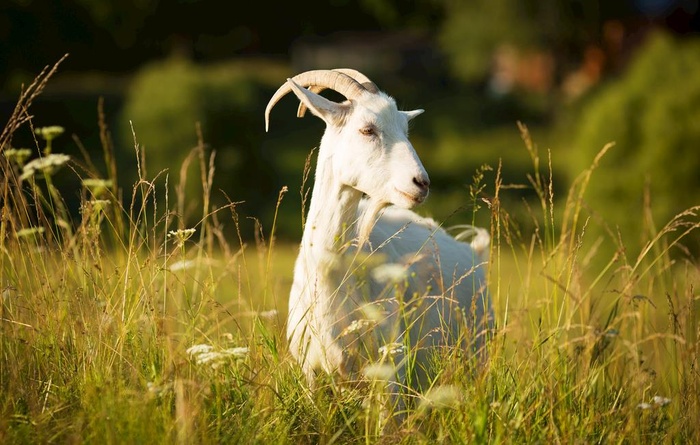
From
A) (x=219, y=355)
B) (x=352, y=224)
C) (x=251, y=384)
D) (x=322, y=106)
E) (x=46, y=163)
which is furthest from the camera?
(x=322, y=106)

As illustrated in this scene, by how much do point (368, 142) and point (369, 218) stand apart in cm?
39

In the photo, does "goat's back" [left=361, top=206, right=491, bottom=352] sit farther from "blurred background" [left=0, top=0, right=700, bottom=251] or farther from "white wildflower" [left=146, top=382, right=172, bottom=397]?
"blurred background" [left=0, top=0, right=700, bottom=251]

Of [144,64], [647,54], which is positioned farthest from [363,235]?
[144,64]

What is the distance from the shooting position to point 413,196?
4.94 metres

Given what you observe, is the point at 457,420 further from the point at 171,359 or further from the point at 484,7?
the point at 484,7

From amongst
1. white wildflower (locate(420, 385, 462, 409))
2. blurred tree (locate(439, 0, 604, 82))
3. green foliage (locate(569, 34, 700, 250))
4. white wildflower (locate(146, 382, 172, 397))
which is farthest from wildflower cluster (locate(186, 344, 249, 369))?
blurred tree (locate(439, 0, 604, 82))

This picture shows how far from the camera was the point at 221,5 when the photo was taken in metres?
52.1

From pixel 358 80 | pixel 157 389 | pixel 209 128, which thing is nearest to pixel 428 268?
pixel 358 80

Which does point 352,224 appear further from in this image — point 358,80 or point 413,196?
point 358,80

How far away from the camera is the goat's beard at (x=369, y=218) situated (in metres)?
5.12

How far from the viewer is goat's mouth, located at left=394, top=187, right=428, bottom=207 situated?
493 cm

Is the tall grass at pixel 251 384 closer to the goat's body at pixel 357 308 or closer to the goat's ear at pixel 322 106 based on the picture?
the goat's body at pixel 357 308

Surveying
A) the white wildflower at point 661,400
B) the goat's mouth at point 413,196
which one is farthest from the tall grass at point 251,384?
the goat's mouth at point 413,196

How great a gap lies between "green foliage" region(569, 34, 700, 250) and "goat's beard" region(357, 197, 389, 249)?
20.0 meters
